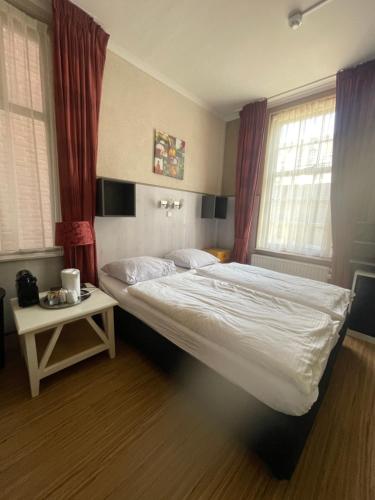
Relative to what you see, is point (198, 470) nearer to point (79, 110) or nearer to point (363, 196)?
point (79, 110)

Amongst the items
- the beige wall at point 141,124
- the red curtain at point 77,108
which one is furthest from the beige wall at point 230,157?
the red curtain at point 77,108

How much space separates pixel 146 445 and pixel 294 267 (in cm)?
267

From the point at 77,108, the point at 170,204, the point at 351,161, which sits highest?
the point at 77,108

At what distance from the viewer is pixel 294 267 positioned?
2.95m

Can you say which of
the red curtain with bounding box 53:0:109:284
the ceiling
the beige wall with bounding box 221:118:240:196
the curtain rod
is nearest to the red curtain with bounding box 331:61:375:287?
the curtain rod

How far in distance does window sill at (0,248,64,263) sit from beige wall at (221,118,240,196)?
9.17ft

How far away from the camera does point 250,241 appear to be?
346cm

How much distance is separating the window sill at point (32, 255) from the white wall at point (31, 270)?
39 millimetres

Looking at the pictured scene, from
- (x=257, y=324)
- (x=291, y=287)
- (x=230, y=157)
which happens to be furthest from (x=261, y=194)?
(x=257, y=324)

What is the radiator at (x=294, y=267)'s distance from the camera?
275cm

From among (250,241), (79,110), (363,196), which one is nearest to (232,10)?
(79,110)

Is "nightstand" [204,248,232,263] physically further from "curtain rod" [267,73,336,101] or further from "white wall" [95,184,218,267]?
"curtain rod" [267,73,336,101]

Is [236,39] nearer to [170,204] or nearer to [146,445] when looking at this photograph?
[170,204]

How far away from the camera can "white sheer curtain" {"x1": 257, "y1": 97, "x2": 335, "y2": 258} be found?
8.70 feet
